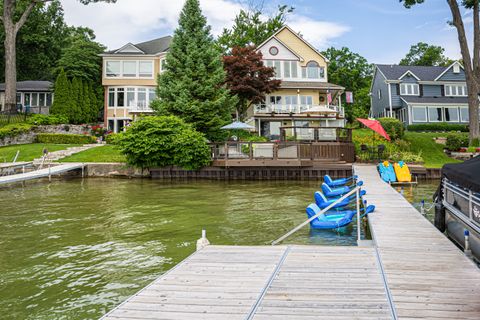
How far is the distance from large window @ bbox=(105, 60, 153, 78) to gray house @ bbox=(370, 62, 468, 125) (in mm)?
27685

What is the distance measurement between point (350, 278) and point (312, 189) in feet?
38.4

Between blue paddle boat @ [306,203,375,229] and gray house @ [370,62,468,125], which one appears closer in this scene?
blue paddle boat @ [306,203,375,229]

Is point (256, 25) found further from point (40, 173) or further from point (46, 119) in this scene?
Result: point (40, 173)

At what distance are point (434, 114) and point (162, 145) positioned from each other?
32.5 m

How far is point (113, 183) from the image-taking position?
1853 centimetres

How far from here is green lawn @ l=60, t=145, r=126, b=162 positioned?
2295 cm

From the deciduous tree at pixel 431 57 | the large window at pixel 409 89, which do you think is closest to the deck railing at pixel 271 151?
the large window at pixel 409 89

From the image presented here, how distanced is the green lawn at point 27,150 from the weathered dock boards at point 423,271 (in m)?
→ 24.1

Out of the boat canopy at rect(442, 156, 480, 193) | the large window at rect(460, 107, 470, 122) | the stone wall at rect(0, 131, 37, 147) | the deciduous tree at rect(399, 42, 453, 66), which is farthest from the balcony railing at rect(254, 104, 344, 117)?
the deciduous tree at rect(399, 42, 453, 66)

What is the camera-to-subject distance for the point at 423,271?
4.62 meters

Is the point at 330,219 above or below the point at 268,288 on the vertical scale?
above

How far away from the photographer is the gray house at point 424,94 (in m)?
38.0

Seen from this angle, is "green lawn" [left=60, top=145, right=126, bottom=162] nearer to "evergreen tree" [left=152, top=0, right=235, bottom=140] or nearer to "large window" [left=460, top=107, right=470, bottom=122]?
"evergreen tree" [left=152, top=0, right=235, bottom=140]

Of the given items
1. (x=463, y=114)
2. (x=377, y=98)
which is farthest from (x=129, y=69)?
(x=463, y=114)
